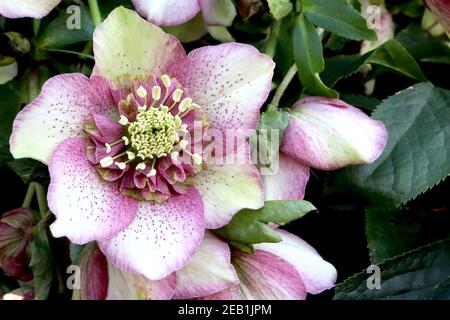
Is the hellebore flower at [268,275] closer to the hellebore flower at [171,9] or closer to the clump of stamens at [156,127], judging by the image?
the clump of stamens at [156,127]

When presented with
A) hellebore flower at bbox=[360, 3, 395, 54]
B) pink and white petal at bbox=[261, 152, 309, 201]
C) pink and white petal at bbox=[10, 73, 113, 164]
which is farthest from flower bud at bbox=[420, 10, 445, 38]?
pink and white petal at bbox=[10, 73, 113, 164]

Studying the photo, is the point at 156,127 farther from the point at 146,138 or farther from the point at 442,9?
the point at 442,9

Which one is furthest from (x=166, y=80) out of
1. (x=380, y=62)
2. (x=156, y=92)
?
(x=380, y=62)

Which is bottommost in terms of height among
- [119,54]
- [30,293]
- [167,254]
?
[30,293]

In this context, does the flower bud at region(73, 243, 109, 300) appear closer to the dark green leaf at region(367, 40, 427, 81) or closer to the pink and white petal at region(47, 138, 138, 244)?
the pink and white petal at region(47, 138, 138, 244)

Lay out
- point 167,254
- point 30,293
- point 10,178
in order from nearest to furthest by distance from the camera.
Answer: point 167,254 → point 30,293 → point 10,178

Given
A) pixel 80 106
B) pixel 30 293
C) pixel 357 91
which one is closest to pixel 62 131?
pixel 80 106
